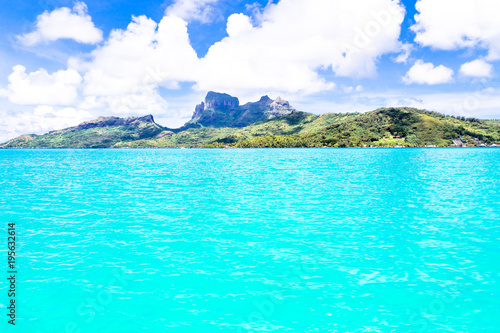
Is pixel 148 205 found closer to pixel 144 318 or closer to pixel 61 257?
pixel 61 257

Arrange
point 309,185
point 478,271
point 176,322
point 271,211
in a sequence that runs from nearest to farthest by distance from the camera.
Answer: point 176,322 < point 478,271 < point 271,211 < point 309,185

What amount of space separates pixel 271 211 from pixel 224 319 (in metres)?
27.9

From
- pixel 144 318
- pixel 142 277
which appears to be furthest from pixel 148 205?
pixel 144 318

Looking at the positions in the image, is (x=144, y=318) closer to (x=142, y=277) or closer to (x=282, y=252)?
(x=142, y=277)

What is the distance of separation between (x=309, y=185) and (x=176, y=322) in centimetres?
5826

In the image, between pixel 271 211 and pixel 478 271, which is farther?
pixel 271 211

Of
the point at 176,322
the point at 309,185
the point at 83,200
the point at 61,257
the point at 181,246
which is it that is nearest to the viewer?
the point at 176,322

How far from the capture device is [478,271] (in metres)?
23.4

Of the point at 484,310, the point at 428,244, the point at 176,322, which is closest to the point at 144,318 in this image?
the point at 176,322

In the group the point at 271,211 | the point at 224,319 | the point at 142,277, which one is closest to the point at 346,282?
the point at 224,319

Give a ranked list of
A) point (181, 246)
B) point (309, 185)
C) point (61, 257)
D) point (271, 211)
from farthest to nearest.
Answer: point (309, 185)
point (271, 211)
point (181, 246)
point (61, 257)

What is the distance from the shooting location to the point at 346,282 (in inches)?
854

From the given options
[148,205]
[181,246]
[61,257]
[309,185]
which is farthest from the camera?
[309,185]

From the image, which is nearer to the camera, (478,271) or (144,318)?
(144,318)
